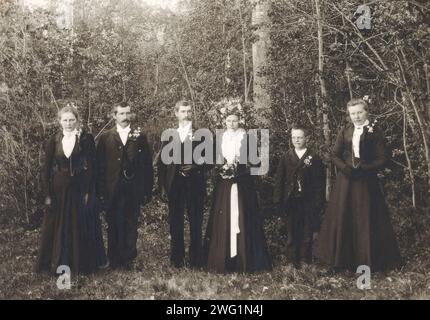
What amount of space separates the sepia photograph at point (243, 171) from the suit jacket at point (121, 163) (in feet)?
0.06

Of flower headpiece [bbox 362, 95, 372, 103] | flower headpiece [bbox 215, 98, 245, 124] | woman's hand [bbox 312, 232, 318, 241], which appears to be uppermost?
flower headpiece [bbox 362, 95, 372, 103]

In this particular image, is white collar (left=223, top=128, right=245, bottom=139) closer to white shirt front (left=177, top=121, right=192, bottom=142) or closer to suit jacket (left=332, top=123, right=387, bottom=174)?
white shirt front (left=177, top=121, right=192, bottom=142)

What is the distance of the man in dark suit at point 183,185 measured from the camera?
6.57 meters

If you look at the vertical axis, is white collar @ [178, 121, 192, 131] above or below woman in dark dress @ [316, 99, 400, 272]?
above

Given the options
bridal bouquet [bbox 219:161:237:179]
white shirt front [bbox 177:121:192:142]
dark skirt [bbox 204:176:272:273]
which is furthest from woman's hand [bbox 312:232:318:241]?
white shirt front [bbox 177:121:192:142]

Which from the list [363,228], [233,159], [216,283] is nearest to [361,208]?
[363,228]

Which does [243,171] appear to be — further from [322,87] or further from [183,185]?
[322,87]

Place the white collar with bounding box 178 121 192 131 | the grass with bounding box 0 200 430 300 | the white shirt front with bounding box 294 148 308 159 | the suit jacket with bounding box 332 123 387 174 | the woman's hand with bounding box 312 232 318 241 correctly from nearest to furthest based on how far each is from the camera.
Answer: the grass with bounding box 0 200 430 300 < the suit jacket with bounding box 332 123 387 174 < the white collar with bounding box 178 121 192 131 < the white shirt front with bounding box 294 148 308 159 < the woman's hand with bounding box 312 232 318 241

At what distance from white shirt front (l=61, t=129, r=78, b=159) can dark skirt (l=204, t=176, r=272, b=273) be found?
5.83ft

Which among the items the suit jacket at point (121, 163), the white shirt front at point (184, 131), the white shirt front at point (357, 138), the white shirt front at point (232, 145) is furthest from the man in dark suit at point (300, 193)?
the suit jacket at point (121, 163)

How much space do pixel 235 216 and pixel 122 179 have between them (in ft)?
4.62

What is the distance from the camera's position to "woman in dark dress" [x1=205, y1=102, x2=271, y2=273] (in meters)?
6.58

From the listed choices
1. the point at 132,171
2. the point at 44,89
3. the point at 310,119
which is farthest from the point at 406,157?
the point at 44,89

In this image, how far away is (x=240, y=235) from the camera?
6.59 m
